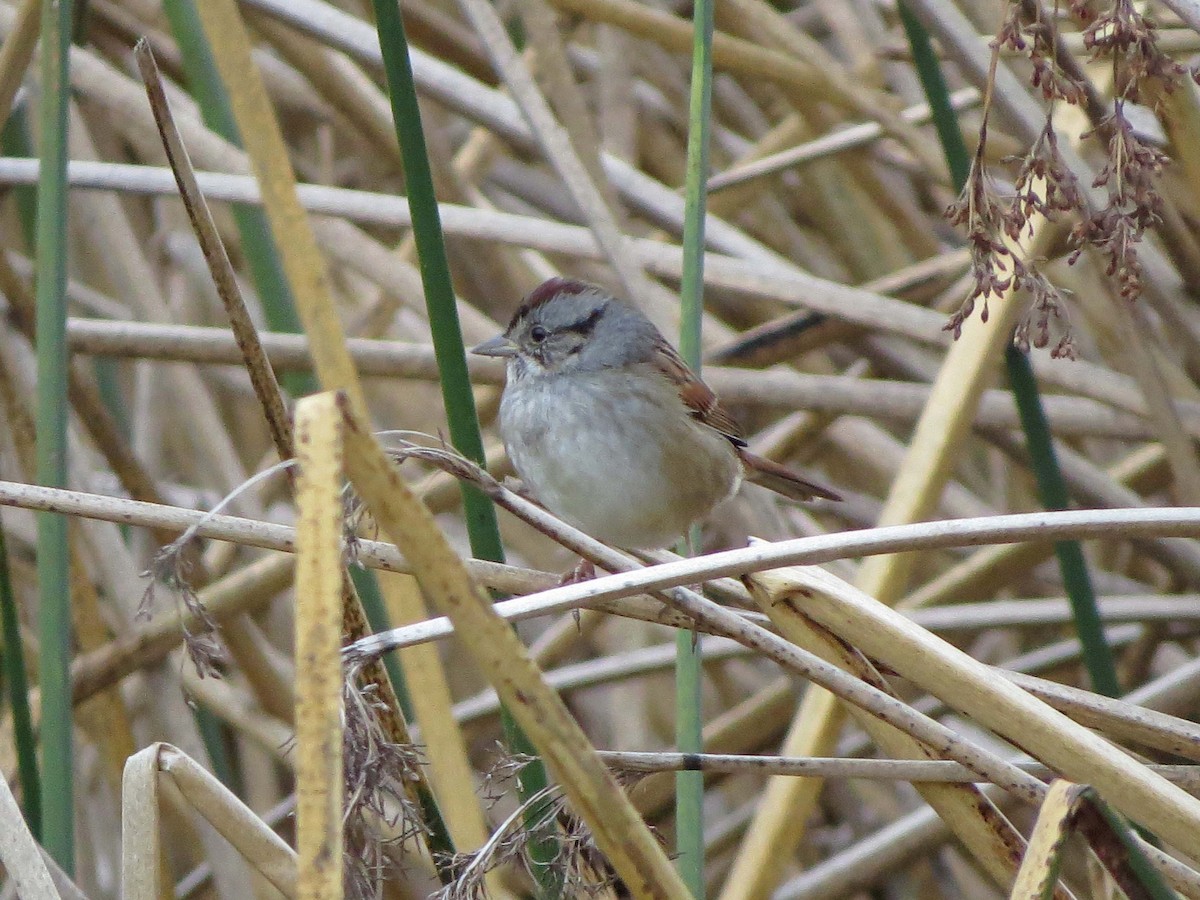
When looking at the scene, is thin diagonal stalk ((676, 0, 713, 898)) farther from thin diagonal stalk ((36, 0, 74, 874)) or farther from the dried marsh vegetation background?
thin diagonal stalk ((36, 0, 74, 874))

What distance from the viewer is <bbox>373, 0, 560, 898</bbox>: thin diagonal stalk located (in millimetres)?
1300

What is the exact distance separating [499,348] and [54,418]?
0.98 metres

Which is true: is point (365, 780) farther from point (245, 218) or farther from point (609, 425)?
point (609, 425)

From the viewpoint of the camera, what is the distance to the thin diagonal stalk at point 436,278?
1300 millimetres

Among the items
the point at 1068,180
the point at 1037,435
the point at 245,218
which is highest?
the point at 245,218

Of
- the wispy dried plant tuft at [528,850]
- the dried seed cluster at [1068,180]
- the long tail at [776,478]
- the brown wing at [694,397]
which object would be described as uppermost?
the dried seed cluster at [1068,180]

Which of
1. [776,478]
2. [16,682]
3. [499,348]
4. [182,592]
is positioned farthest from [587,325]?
[182,592]

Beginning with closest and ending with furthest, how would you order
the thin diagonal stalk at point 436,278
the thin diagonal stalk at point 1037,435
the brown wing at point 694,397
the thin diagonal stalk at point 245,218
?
the thin diagonal stalk at point 436,278 < the thin diagonal stalk at point 245,218 < the thin diagonal stalk at point 1037,435 < the brown wing at point 694,397

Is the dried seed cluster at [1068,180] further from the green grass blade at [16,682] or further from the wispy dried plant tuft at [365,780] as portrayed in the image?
the green grass blade at [16,682]

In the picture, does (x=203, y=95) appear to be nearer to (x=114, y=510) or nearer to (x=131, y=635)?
(x=114, y=510)

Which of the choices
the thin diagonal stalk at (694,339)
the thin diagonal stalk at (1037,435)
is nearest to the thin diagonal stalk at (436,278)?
the thin diagonal stalk at (694,339)

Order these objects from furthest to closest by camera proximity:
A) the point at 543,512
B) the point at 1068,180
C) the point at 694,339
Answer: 1. the point at 694,339
2. the point at 543,512
3. the point at 1068,180

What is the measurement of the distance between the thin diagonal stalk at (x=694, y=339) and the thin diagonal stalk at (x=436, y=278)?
0.14m

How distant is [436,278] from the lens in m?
1.36
